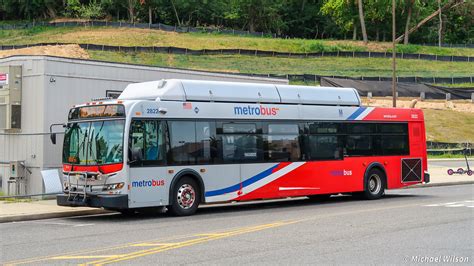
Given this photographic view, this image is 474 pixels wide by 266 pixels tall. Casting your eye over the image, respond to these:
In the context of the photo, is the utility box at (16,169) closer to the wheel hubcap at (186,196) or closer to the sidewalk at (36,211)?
the sidewalk at (36,211)

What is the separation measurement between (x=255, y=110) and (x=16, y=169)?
8465 millimetres

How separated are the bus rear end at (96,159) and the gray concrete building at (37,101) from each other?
486cm

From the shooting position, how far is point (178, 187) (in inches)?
697

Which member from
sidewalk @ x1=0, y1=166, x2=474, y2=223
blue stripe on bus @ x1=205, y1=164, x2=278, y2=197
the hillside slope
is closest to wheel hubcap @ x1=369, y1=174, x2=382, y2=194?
blue stripe on bus @ x1=205, y1=164, x2=278, y2=197

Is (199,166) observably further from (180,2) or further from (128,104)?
(180,2)

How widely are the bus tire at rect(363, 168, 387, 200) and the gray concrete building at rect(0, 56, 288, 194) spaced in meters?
9.30

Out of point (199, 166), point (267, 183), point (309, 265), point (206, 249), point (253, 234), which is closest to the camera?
point (309, 265)

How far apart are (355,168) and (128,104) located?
8389 millimetres

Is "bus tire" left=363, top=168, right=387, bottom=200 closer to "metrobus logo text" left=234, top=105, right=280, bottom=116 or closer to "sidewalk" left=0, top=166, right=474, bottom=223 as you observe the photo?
"metrobus logo text" left=234, top=105, right=280, bottom=116

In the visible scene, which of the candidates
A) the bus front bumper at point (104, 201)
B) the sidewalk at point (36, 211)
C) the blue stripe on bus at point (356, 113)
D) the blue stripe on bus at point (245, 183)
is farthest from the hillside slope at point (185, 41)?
the bus front bumper at point (104, 201)

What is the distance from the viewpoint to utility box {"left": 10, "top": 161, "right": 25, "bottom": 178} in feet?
74.1

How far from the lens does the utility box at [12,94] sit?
22766 millimetres

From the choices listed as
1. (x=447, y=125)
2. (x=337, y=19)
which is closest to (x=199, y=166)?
(x=447, y=125)

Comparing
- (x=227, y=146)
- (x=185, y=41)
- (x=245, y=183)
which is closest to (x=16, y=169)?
(x=227, y=146)
